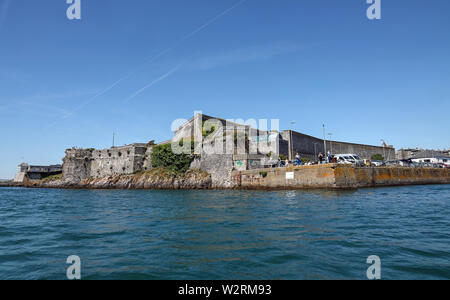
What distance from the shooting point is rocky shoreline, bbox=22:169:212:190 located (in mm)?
38456

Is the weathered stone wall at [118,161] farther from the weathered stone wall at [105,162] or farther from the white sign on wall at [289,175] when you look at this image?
the white sign on wall at [289,175]

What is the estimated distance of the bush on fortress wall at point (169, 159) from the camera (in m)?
42.2

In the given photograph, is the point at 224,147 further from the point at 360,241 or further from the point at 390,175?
the point at 360,241

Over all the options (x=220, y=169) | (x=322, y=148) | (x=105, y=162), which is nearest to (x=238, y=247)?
(x=220, y=169)

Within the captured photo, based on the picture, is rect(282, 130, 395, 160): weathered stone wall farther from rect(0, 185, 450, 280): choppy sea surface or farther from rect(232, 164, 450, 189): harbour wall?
rect(0, 185, 450, 280): choppy sea surface

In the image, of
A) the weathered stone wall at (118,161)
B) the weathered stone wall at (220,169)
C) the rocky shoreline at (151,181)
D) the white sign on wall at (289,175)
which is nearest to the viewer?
the white sign on wall at (289,175)

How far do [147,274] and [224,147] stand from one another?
32.3 metres

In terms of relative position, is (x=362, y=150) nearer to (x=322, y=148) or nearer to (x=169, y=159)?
(x=322, y=148)

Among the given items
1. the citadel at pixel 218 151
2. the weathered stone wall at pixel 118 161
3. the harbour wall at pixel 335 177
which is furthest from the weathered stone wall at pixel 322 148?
the weathered stone wall at pixel 118 161

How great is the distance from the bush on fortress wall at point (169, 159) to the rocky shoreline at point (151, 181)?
1269mm

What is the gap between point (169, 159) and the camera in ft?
144

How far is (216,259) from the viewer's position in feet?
17.9
